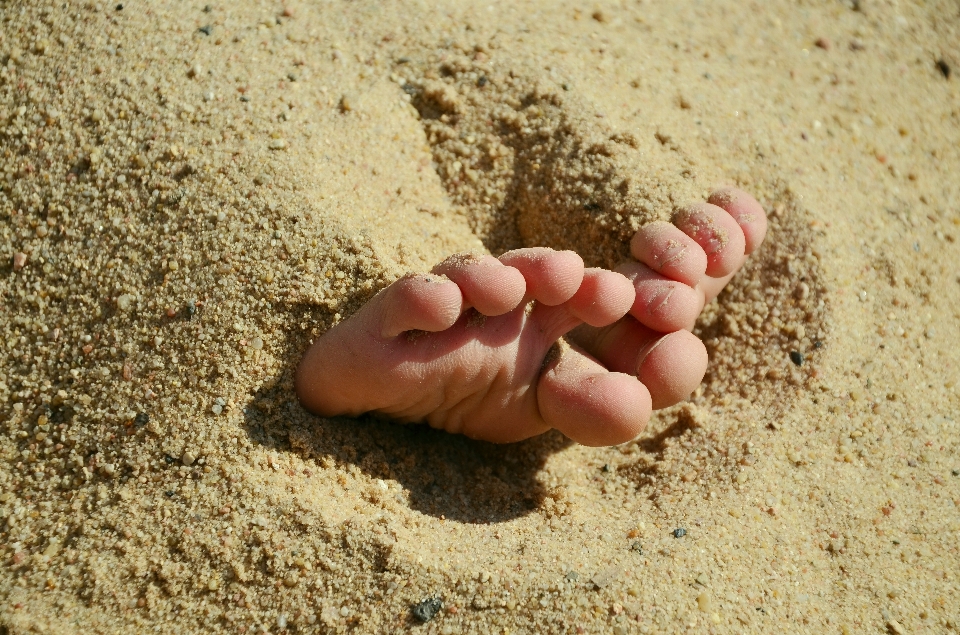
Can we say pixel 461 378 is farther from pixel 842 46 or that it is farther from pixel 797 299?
pixel 842 46

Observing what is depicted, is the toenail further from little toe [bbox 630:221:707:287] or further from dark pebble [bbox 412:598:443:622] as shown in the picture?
dark pebble [bbox 412:598:443:622]

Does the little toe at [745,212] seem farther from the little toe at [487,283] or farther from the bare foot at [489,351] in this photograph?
the little toe at [487,283]

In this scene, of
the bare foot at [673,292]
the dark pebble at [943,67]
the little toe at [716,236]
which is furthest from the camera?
the dark pebble at [943,67]

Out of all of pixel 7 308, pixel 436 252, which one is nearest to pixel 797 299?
pixel 436 252

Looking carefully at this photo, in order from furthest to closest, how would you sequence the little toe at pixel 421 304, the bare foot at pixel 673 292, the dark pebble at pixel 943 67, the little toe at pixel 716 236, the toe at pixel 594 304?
the dark pebble at pixel 943 67 → the little toe at pixel 716 236 → the bare foot at pixel 673 292 → the toe at pixel 594 304 → the little toe at pixel 421 304

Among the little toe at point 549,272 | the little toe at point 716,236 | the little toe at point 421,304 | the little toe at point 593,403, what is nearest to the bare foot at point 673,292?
the little toe at point 716,236

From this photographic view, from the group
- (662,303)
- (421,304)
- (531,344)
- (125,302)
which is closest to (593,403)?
(531,344)

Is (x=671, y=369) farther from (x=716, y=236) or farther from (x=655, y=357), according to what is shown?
(x=716, y=236)

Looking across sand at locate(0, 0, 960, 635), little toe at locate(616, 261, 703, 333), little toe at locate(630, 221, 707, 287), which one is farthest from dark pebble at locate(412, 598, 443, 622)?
little toe at locate(630, 221, 707, 287)
